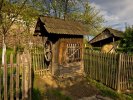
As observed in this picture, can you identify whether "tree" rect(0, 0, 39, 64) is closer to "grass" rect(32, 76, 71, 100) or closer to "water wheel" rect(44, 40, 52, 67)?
"water wheel" rect(44, 40, 52, 67)

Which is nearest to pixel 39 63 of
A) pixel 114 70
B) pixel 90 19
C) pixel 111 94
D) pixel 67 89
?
pixel 67 89

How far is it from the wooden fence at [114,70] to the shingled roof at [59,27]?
2431 mm

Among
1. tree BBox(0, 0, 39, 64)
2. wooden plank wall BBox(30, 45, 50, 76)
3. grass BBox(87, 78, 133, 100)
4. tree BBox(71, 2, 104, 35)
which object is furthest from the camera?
tree BBox(71, 2, 104, 35)

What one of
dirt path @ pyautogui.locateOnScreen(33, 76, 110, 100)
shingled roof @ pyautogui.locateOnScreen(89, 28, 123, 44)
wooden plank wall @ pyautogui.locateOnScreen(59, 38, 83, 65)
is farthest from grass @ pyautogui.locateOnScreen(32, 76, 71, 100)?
shingled roof @ pyautogui.locateOnScreen(89, 28, 123, 44)

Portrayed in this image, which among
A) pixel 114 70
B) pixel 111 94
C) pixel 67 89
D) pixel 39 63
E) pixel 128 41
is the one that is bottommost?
pixel 111 94

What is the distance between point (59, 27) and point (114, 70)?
15.3ft

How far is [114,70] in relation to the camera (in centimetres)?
1119

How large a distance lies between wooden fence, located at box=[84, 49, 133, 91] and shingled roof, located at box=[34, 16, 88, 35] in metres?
2.43

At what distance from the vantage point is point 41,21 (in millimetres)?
13570

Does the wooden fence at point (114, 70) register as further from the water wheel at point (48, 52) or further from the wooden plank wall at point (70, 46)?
the water wheel at point (48, 52)

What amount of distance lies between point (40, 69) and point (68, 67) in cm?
183

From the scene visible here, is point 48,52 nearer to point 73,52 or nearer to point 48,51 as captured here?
point 48,51

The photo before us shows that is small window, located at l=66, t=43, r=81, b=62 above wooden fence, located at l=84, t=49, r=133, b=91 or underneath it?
above

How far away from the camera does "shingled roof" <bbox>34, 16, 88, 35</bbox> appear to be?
1302cm
